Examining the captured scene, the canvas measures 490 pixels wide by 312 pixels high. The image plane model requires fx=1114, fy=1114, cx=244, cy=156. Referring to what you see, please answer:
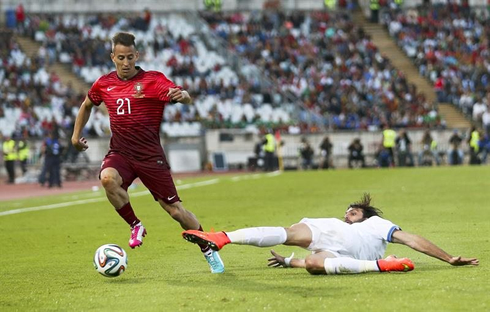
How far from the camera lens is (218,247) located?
1007 cm

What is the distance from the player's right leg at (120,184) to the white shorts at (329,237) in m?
2.03

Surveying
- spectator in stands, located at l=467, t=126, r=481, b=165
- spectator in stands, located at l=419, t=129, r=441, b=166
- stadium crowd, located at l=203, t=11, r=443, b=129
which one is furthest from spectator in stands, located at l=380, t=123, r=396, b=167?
stadium crowd, located at l=203, t=11, r=443, b=129

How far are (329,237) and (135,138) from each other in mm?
2488

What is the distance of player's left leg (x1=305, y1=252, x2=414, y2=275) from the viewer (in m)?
10.5

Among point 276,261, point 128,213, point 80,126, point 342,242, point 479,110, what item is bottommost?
point 276,261

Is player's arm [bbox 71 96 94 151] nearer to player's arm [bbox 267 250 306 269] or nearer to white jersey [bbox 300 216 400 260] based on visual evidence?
player's arm [bbox 267 250 306 269]

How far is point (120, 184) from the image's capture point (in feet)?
38.2

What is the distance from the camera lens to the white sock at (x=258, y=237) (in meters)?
10.2

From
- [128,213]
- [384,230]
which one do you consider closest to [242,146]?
[128,213]

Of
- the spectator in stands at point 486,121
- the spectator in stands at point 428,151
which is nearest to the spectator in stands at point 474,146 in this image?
the spectator in stands at point 428,151

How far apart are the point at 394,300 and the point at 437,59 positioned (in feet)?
174

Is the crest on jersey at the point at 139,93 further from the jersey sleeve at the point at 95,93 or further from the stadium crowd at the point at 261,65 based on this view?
the stadium crowd at the point at 261,65

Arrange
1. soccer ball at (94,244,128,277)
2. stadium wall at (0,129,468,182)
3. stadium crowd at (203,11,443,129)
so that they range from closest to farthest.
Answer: soccer ball at (94,244,128,277)
stadium wall at (0,129,468,182)
stadium crowd at (203,11,443,129)

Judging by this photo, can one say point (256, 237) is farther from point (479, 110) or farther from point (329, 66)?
point (329, 66)
